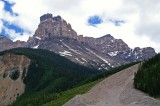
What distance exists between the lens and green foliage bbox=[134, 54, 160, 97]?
1447 inches

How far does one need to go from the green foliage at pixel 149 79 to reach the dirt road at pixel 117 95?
0.65m

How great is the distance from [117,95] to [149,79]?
397 cm

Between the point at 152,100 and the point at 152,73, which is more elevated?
the point at 152,73

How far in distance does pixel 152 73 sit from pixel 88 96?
8.22 metres

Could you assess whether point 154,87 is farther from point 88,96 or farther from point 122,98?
point 88,96

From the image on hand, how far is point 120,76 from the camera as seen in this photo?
43906 millimetres

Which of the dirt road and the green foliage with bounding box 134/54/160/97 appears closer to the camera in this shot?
the dirt road

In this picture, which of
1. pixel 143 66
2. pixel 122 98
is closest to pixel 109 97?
pixel 122 98

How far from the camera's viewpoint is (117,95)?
128ft

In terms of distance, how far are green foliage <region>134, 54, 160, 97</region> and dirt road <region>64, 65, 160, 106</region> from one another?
0.65 m

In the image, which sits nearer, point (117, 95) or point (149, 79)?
point (149, 79)

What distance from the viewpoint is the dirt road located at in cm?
3581

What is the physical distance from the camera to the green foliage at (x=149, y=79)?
36.8 m

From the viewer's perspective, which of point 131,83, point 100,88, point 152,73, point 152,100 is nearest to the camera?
point 152,100
